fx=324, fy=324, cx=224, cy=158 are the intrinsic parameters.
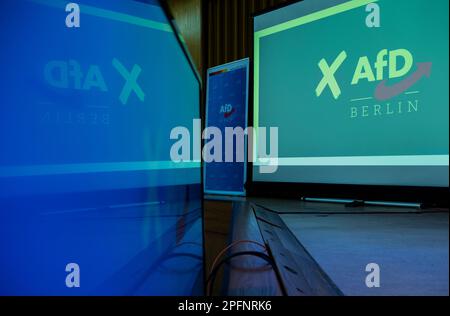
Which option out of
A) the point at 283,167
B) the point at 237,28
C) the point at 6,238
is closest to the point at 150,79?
the point at 6,238

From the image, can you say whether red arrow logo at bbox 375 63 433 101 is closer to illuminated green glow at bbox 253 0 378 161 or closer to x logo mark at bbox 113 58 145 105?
illuminated green glow at bbox 253 0 378 161

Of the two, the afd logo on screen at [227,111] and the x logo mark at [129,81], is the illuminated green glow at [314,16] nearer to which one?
the afd logo on screen at [227,111]

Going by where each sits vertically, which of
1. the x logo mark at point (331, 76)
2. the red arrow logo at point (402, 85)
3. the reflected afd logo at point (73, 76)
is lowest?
the reflected afd logo at point (73, 76)

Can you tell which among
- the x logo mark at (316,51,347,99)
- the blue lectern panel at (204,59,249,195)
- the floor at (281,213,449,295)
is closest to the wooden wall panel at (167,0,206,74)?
the blue lectern panel at (204,59,249,195)

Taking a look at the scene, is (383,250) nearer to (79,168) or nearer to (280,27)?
(79,168)

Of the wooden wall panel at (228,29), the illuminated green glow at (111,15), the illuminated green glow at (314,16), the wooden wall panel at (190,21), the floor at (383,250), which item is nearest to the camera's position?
the floor at (383,250)

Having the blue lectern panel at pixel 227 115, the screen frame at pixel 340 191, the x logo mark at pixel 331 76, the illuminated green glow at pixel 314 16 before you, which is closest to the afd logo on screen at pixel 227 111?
the blue lectern panel at pixel 227 115

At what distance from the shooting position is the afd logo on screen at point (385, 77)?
682 millimetres

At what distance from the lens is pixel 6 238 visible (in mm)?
388

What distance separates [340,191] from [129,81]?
1.95 ft

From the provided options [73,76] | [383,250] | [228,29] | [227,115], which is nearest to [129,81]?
[73,76]

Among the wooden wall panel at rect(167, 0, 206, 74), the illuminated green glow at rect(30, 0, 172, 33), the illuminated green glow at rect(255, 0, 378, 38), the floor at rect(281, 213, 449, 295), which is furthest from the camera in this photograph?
the wooden wall panel at rect(167, 0, 206, 74)

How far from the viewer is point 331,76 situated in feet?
2.76

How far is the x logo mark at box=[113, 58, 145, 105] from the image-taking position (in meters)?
0.63
